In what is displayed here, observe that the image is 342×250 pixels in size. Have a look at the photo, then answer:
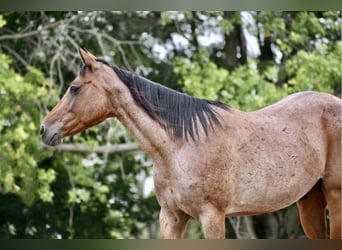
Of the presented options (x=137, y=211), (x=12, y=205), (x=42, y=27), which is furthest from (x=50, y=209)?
(x=42, y=27)

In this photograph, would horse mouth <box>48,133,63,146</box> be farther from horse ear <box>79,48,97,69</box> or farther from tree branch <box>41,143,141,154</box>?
tree branch <box>41,143,141,154</box>

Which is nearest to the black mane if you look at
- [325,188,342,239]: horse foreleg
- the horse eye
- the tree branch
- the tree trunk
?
the horse eye

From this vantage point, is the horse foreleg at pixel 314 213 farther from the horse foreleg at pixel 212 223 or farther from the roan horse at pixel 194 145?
the horse foreleg at pixel 212 223

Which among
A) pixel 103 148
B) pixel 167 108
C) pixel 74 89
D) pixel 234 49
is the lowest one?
pixel 103 148

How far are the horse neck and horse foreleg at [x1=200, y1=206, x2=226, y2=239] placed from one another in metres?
0.29

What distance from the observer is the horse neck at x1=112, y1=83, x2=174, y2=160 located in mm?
3018

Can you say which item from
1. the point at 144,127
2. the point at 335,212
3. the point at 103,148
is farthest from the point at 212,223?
the point at 103,148

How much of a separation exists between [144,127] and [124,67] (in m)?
4.90

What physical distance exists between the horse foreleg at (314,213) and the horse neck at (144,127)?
81cm

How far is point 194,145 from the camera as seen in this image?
9.88 ft

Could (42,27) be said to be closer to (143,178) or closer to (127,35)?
(127,35)

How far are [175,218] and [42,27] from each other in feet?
17.6

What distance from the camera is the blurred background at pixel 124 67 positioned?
7352 mm

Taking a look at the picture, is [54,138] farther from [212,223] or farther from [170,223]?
[212,223]
